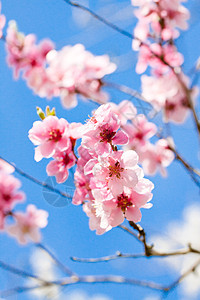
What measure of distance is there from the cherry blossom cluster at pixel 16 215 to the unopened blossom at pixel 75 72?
24.1 inches

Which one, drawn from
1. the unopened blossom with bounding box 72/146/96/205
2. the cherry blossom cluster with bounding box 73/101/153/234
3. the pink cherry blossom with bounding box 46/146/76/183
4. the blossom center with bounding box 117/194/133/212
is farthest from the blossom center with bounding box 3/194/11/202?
the blossom center with bounding box 117/194/133/212

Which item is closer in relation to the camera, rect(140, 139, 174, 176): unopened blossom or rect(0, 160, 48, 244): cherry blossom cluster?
rect(0, 160, 48, 244): cherry blossom cluster

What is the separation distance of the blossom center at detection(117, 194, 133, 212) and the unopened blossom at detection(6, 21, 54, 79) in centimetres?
162

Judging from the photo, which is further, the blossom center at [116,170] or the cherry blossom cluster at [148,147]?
the cherry blossom cluster at [148,147]

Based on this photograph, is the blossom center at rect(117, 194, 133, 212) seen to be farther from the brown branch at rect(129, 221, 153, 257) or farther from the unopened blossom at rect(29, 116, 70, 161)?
the unopened blossom at rect(29, 116, 70, 161)

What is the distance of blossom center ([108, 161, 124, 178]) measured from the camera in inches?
41.0

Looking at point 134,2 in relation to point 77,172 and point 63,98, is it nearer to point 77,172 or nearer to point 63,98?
point 63,98

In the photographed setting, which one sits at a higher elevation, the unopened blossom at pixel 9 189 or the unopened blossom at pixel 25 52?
the unopened blossom at pixel 25 52

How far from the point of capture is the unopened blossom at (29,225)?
1.82 meters

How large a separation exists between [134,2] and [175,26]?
310 mm

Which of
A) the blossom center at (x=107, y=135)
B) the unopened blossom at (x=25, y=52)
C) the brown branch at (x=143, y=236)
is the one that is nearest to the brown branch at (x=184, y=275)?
the brown branch at (x=143, y=236)

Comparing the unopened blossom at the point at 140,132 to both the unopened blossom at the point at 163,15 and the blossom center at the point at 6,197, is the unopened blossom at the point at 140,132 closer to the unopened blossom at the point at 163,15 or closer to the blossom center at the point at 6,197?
the unopened blossom at the point at 163,15

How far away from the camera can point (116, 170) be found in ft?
3.45

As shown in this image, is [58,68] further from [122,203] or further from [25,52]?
[122,203]
